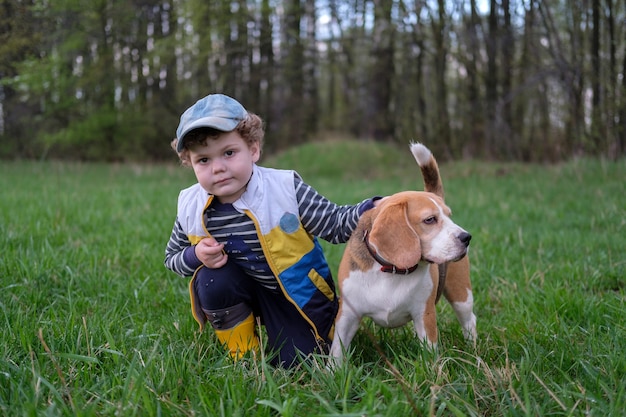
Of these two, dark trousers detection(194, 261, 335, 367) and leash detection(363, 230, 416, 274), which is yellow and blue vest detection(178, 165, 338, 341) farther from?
leash detection(363, 230, 416, 274)

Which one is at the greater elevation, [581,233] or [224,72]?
[224,72]

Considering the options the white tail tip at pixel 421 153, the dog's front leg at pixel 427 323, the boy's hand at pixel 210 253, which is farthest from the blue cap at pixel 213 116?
the dog's front leg at pixel 427 323

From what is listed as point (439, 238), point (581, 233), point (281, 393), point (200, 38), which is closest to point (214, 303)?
point (281, 393)

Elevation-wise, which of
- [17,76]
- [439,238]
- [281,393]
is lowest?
[281,393]

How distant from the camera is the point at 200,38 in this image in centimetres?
1830

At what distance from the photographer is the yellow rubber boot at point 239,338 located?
2.88 meters

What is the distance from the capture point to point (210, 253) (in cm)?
278

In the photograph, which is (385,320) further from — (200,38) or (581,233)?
Answer: (200,38)

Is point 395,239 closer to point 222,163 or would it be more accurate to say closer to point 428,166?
point 428,166

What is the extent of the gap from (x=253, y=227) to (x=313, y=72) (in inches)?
818

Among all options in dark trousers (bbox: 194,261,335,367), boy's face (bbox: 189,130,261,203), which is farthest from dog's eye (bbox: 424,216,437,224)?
boy's face (bbox: 189,130,261,203)

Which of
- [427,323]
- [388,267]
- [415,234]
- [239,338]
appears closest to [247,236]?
[239,338]

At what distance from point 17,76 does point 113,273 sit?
5.31 metres

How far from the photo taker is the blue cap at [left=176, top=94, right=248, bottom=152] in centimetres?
266
